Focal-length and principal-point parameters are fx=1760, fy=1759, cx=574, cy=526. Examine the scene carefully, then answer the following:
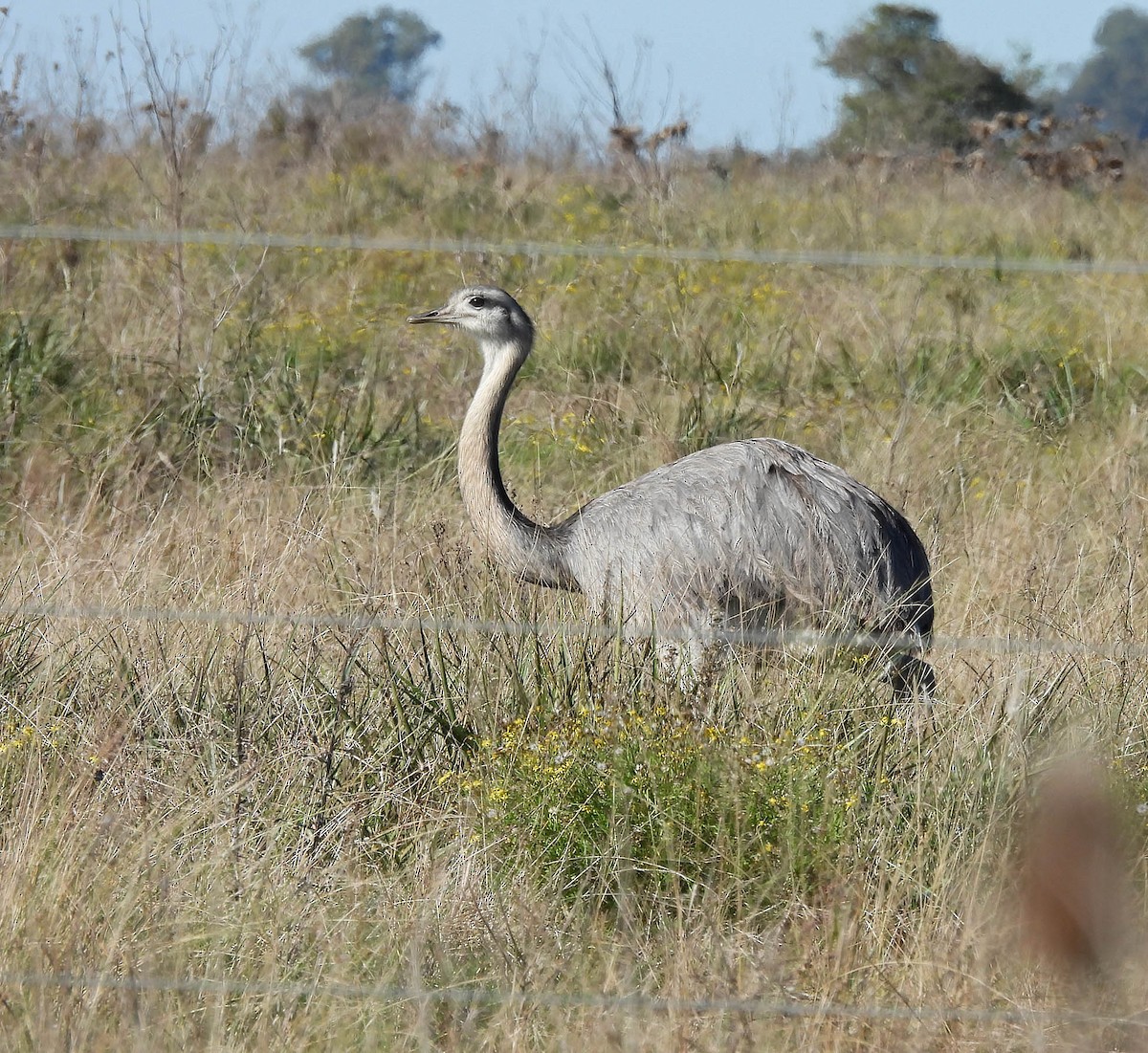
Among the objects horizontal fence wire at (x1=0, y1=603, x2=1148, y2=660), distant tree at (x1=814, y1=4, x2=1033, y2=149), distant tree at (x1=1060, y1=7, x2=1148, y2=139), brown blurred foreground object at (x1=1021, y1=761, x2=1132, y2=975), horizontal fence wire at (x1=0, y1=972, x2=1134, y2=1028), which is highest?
distant tree at (x1=1060, y1=7, x2=1148, y2=139)

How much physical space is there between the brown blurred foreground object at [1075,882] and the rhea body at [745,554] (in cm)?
95

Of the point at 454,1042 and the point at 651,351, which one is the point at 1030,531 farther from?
the point at 454,1042

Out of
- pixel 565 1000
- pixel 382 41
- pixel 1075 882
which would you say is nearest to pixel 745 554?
pixel 1075 882

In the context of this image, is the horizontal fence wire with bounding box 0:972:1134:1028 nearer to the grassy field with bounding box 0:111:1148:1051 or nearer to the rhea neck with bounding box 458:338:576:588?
the grassy field with bounding box 0:111:1148:1051

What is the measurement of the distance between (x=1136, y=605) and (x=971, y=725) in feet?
4.38

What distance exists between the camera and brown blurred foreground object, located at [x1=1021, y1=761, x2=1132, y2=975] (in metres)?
2.92

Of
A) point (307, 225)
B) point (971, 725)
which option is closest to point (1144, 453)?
point (971, 725)

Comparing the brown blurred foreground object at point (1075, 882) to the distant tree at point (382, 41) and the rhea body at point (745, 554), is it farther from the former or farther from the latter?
the distant tree at point (382, 41)

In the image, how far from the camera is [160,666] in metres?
4.08

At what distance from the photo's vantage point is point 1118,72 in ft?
271

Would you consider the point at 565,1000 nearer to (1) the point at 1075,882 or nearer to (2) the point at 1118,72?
(1) the point at 1075,882

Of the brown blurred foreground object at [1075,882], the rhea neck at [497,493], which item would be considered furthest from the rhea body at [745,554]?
the brown blurred foreground object at [1075,882]

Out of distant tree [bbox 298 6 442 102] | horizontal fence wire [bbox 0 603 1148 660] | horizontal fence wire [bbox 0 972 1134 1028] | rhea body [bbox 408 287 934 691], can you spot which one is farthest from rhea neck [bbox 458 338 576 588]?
distant tree [bbox 298 6 442 102]

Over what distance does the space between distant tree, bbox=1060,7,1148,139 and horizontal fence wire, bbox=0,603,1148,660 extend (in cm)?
6759
